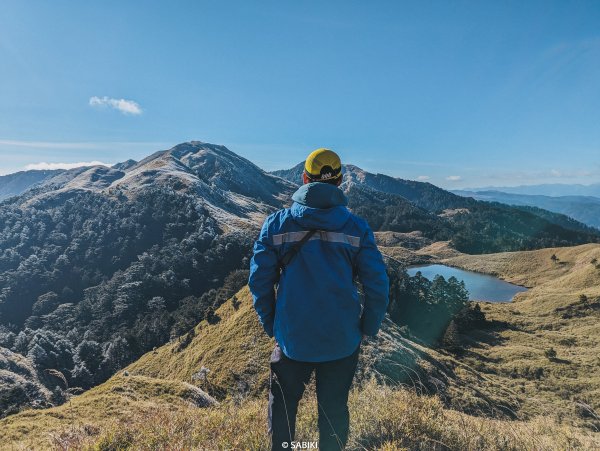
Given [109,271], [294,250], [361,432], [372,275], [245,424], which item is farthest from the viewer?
[109,271]

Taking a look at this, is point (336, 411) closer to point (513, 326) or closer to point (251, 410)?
point (251, 410)

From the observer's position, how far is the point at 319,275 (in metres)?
4.15

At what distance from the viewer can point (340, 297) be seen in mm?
4223

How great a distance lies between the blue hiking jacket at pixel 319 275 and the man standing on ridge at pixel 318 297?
1 cm

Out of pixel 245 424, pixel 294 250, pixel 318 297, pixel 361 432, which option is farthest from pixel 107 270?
pixel 318 297

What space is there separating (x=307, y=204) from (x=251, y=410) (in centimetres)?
410

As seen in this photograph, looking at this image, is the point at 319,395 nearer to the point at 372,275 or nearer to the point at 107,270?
the point at 372,275

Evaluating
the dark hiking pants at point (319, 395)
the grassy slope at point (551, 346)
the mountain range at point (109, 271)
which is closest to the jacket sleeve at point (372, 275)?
the dark hiking pants at point (319, 395)

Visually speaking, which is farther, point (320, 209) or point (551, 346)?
point (551, 346)

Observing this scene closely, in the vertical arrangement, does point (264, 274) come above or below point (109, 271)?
above

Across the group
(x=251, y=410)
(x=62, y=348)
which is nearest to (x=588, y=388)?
(x=251, y=410)

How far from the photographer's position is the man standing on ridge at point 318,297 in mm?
4160

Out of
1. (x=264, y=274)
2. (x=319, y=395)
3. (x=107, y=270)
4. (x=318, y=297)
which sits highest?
(x=264, y=274)

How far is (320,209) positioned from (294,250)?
1.90 feet
